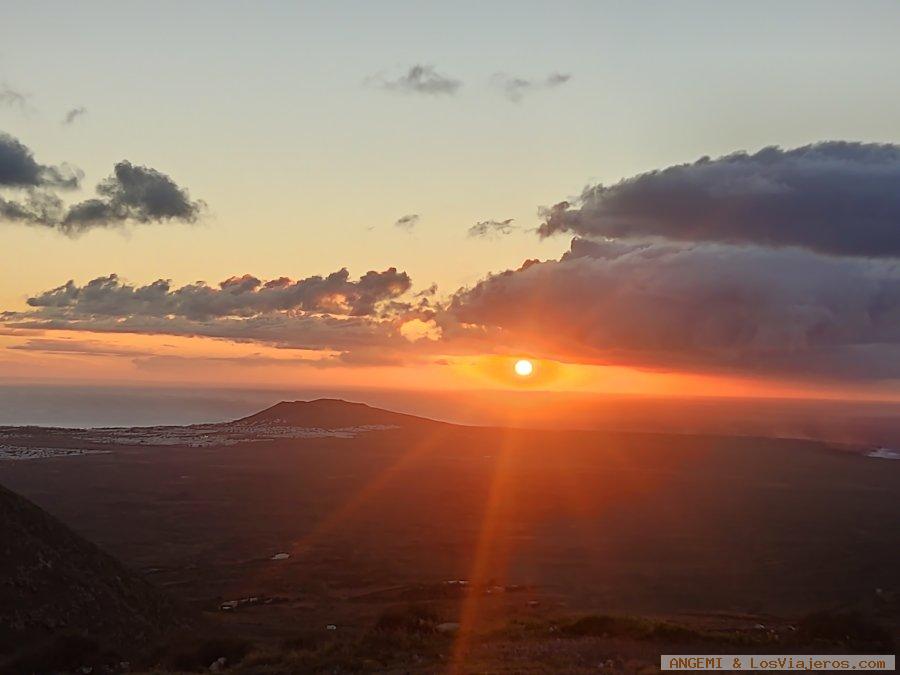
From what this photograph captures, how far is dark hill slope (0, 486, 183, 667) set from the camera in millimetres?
30625

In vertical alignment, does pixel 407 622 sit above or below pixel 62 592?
below

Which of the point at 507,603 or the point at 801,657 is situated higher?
the point at 801,657

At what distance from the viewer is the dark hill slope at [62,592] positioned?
3062 centimetres

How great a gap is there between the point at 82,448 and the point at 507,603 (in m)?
118

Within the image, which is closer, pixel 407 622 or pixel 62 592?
pixel 407 622

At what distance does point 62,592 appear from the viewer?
3306 cm

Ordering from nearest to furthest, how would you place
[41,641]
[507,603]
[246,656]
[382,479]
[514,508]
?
[246,656] → [41,641] → [507,603] → [514,508] → [382,479]

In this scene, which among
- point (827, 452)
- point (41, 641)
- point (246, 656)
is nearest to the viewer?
Answer: point (246, 656)

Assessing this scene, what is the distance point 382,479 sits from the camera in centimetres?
11138

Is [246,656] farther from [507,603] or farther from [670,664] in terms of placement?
[507,603]

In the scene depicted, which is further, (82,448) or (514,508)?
(82,448)

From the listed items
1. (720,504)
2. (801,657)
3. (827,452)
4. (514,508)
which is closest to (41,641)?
(801,657)

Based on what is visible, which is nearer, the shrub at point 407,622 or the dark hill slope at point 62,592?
the shrub at point 407,622

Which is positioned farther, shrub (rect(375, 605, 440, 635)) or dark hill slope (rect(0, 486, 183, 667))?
dark hill slope (rect(0, 486, 183, 667))
